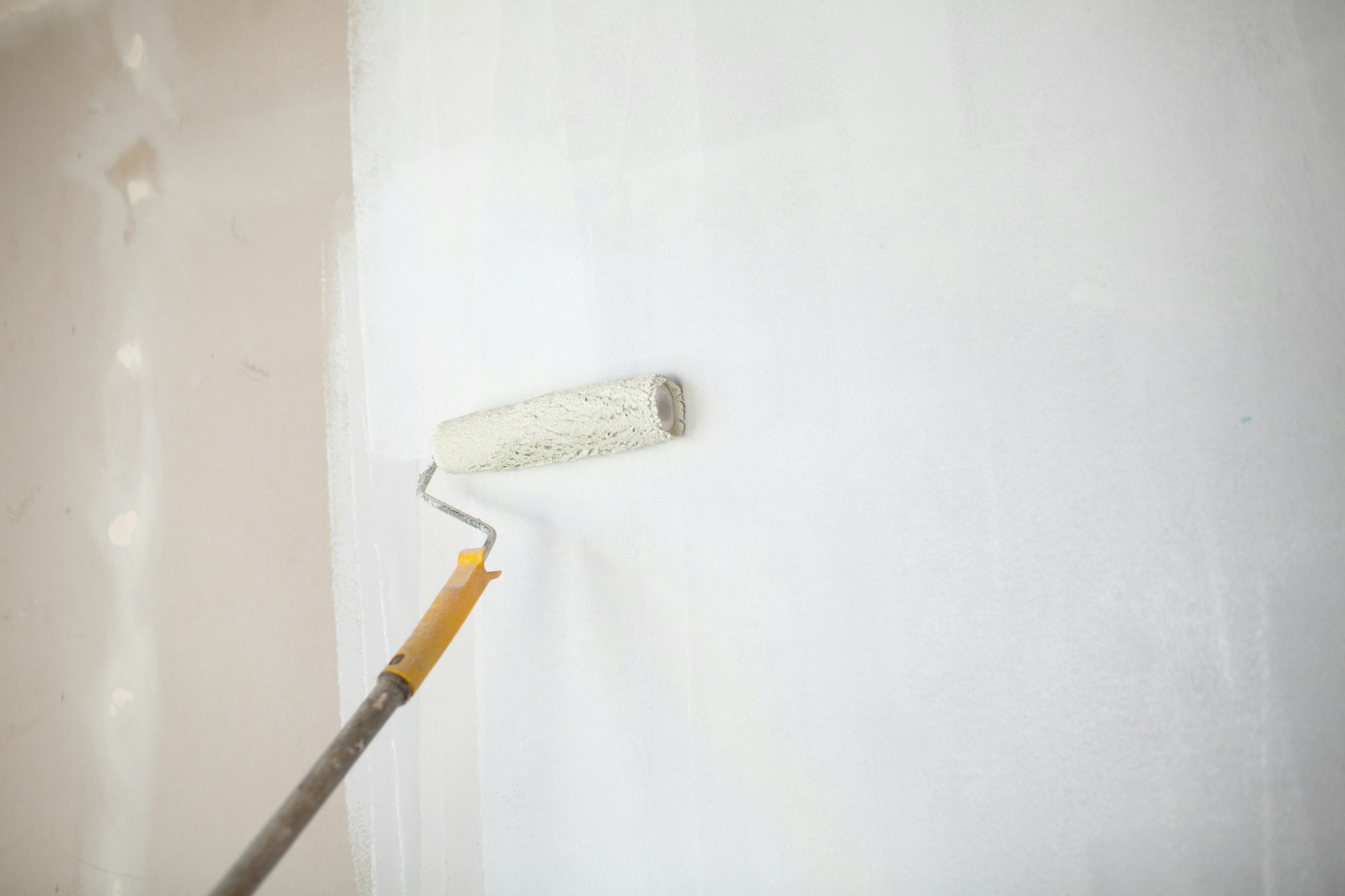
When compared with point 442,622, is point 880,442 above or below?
above

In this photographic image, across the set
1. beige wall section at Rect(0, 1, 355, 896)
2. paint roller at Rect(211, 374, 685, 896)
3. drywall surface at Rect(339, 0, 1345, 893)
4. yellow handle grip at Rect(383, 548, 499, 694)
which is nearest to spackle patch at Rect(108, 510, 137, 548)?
beige wall section at Rect(0, 1, 355, 896)

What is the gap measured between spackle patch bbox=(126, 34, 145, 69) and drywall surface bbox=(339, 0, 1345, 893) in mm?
525

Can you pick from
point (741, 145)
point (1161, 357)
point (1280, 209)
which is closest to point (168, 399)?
point (741, 145)

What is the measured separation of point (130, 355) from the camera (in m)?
1.32

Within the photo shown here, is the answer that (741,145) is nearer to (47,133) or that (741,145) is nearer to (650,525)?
(650,525)

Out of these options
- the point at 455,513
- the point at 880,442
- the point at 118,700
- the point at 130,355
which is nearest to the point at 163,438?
the point at 130,355

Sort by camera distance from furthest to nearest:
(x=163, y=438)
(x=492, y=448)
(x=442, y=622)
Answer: (x=163, y=438)
(x=492, y=448)
(x=442, y=622)

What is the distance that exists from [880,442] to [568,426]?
1.24ft

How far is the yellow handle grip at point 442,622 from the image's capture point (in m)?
0.82

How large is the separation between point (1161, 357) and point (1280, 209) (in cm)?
18

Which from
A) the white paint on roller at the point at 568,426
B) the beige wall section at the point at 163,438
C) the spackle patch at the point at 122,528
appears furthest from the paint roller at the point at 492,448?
the spackle patch at the point at 122,528

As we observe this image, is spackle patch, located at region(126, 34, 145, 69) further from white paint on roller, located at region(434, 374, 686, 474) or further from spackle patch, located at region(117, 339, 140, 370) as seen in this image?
white paint on roller, located at region(434, 374, 686, 474)

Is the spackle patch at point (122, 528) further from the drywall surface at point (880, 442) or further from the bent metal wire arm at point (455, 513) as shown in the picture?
the bent metal wire arm at point (455, 513)

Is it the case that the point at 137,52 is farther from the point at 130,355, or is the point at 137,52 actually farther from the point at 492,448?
the point at 492,448
